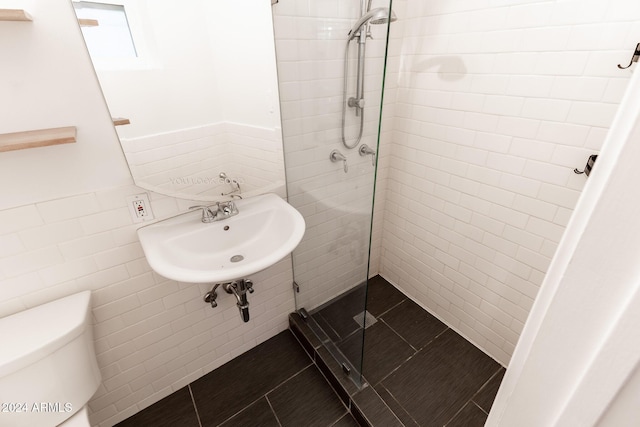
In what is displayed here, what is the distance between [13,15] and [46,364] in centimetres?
105

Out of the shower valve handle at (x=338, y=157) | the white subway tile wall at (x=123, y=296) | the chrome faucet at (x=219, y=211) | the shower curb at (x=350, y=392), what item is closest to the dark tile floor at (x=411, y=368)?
the shower curb at (x=350, y=392)

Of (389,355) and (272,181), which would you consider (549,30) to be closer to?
(272,181)

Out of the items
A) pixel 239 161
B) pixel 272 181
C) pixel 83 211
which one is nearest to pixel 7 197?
pixel 83 211

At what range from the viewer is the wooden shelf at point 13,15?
2.53ft

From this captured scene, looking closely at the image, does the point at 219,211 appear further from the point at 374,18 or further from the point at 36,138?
the point at 374,18

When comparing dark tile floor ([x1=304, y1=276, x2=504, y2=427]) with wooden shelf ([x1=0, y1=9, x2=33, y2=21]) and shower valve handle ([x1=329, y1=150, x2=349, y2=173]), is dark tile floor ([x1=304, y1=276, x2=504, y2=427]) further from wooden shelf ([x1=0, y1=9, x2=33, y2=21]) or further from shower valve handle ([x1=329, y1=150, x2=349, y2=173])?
wooden shelf ([x1=0, y1=9, x2=33, y2=21])

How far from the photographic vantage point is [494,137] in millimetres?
1415

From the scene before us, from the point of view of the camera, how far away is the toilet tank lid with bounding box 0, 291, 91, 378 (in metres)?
0.92

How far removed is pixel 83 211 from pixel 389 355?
1.68 m

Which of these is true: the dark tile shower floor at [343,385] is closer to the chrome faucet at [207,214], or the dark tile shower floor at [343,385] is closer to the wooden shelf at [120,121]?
the chrome faucet at [207,214]

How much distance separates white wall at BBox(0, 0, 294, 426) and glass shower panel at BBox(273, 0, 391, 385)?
1.97ft

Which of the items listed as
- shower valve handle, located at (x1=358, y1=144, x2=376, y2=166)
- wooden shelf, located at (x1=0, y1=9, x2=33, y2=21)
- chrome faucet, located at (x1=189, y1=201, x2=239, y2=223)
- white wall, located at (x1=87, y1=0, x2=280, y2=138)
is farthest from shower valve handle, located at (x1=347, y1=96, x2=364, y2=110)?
wooden shelf, located at (x1=0, y1=9, x2=33, y2=21)

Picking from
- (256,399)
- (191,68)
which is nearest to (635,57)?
(191,68)

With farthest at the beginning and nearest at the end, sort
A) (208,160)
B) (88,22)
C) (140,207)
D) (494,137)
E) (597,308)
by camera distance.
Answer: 1. (494,137)
2. (208,160)
3. (140,207)
4. (88,22)
5. (597,308)
